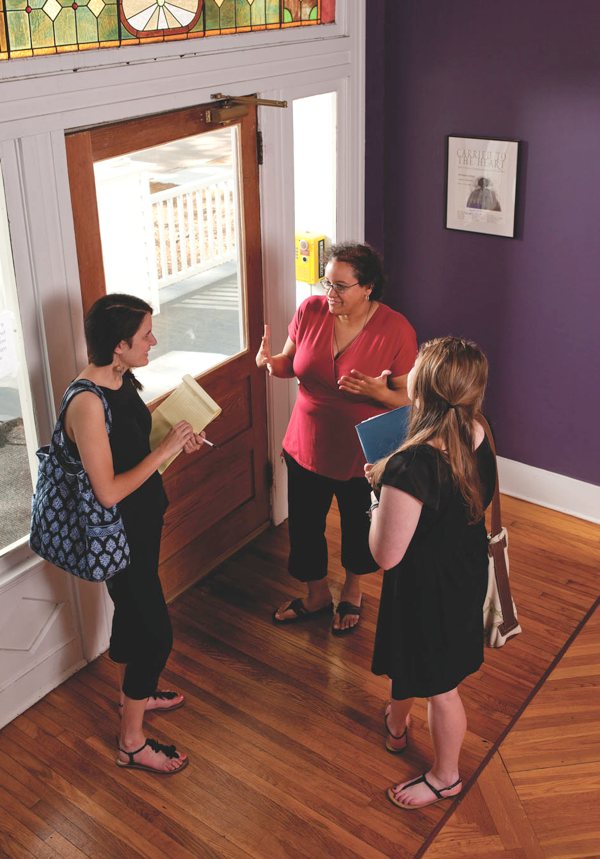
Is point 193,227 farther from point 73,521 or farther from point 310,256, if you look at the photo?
point 73,521

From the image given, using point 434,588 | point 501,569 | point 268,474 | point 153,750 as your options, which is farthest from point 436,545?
point 268,474

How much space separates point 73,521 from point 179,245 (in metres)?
1.27

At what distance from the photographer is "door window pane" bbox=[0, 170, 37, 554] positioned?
282 cm

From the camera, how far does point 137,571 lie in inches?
109

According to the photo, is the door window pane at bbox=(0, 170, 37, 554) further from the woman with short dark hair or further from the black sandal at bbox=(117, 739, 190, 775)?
the black sandal at bbox=(117, 739, 190, 775)

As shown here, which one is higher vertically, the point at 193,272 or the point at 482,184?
the point at 482,184

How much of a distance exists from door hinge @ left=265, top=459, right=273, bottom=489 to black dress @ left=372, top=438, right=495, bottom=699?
1.59m

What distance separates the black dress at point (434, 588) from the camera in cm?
229

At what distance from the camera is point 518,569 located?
4027mm

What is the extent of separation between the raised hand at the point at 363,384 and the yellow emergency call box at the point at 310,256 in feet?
4.41

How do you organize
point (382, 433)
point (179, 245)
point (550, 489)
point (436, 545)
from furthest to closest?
point (550, 489) → point (179, 245) → point (382, 433) → point (436, 545)

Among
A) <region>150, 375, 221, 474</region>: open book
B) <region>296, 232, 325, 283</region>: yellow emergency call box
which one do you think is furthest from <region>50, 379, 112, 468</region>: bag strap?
<region>296, 232, 325, 283</region>: yellow emergency call box

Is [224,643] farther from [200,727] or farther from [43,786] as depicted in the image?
[43,786]

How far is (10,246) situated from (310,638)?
187 centimetres
